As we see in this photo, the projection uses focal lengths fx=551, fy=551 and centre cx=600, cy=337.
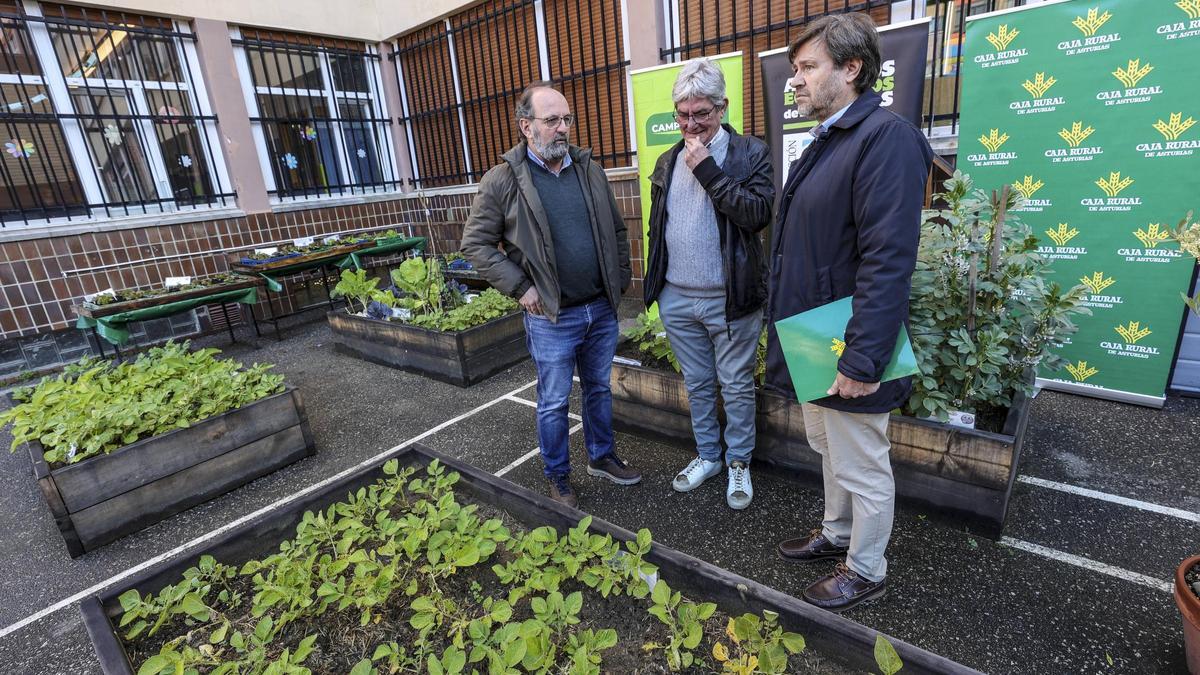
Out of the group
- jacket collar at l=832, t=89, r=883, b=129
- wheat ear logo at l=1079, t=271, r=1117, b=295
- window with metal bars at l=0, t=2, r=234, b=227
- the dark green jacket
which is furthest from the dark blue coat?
window with metal bars at l=0, t=2, r=234, b=227

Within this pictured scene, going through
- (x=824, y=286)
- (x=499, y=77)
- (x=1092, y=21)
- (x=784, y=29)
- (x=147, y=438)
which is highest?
(x=499, y=77)

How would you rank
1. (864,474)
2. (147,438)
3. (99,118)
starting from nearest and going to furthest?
(864,474)
(147,438)
(99,118)

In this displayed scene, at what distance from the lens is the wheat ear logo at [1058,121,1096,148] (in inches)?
137

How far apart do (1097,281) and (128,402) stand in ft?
20.1

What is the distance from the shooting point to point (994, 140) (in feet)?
12.4

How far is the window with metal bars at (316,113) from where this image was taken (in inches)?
309

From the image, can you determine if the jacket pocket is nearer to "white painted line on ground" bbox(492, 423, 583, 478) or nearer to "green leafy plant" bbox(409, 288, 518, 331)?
"white painted line on ground" bbox(492, 423, 583, 478)

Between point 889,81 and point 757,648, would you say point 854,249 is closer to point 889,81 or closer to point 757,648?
point 757,648

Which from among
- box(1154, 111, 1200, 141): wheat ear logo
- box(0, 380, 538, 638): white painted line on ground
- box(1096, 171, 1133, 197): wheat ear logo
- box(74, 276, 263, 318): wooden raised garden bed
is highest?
box(1154, 111, 1200, 141): wheat ear logo

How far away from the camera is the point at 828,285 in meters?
1.88

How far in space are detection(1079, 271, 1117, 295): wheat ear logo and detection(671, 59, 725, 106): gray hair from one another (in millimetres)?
3064

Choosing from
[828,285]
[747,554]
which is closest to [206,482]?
[747,554]

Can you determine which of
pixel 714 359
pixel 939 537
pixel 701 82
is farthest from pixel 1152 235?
pixel 701 82

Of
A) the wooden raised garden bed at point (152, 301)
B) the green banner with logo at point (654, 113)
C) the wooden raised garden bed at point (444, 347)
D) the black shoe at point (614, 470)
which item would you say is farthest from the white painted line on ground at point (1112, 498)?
the wooden raised garden bed at point (152, 301)
